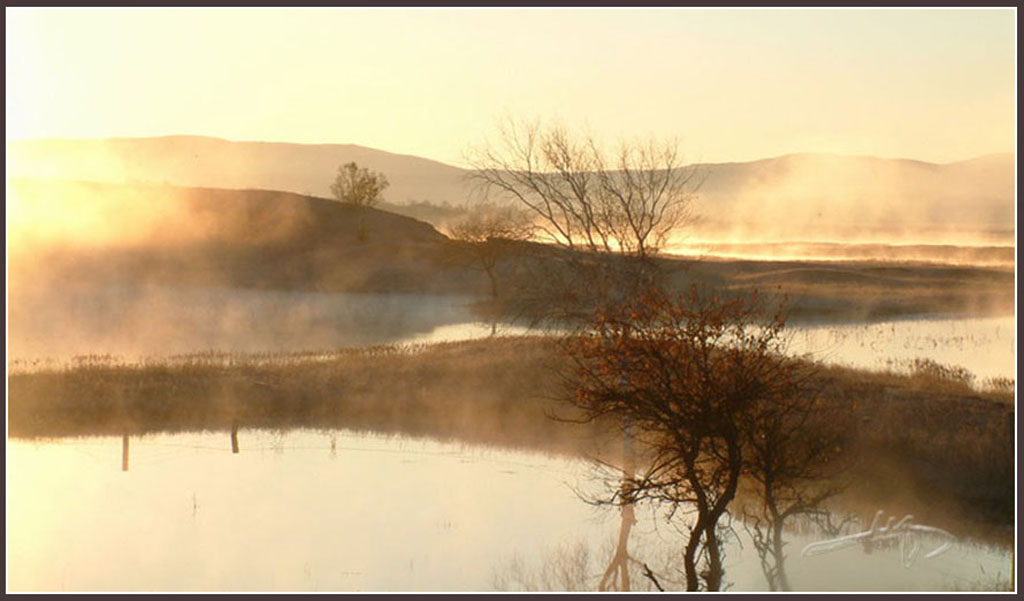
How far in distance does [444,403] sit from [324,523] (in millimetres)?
8099

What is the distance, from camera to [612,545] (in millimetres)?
18078

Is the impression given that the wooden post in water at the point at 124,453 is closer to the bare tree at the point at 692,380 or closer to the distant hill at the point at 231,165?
the distant hill at the point at 231,165

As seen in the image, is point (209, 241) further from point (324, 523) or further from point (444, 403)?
point (324, 523)

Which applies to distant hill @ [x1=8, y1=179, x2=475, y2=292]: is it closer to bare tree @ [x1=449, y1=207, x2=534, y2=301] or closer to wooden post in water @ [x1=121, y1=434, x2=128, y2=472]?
bare tree @ [x1=449, y1=207, x2=534, y2=301]

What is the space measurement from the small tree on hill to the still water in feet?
21.5

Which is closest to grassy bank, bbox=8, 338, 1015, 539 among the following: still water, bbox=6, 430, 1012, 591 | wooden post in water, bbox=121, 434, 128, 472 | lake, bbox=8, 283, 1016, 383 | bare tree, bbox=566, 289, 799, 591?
lake, bbox=8, 283, 1016, 383

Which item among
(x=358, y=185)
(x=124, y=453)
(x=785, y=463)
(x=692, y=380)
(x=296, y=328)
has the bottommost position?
(x=124, y=453)

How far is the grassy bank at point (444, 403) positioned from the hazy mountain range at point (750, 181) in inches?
129

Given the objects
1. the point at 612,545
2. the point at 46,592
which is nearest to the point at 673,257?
the point at 612,545

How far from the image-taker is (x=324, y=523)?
63.7 feet

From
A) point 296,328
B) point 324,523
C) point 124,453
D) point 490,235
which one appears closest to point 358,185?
point 296,328

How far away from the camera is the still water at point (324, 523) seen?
17000 millimetres

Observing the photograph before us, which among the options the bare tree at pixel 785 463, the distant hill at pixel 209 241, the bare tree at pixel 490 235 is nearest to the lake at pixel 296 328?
the distant hill at pixel 209 241

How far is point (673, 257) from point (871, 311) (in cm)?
687
